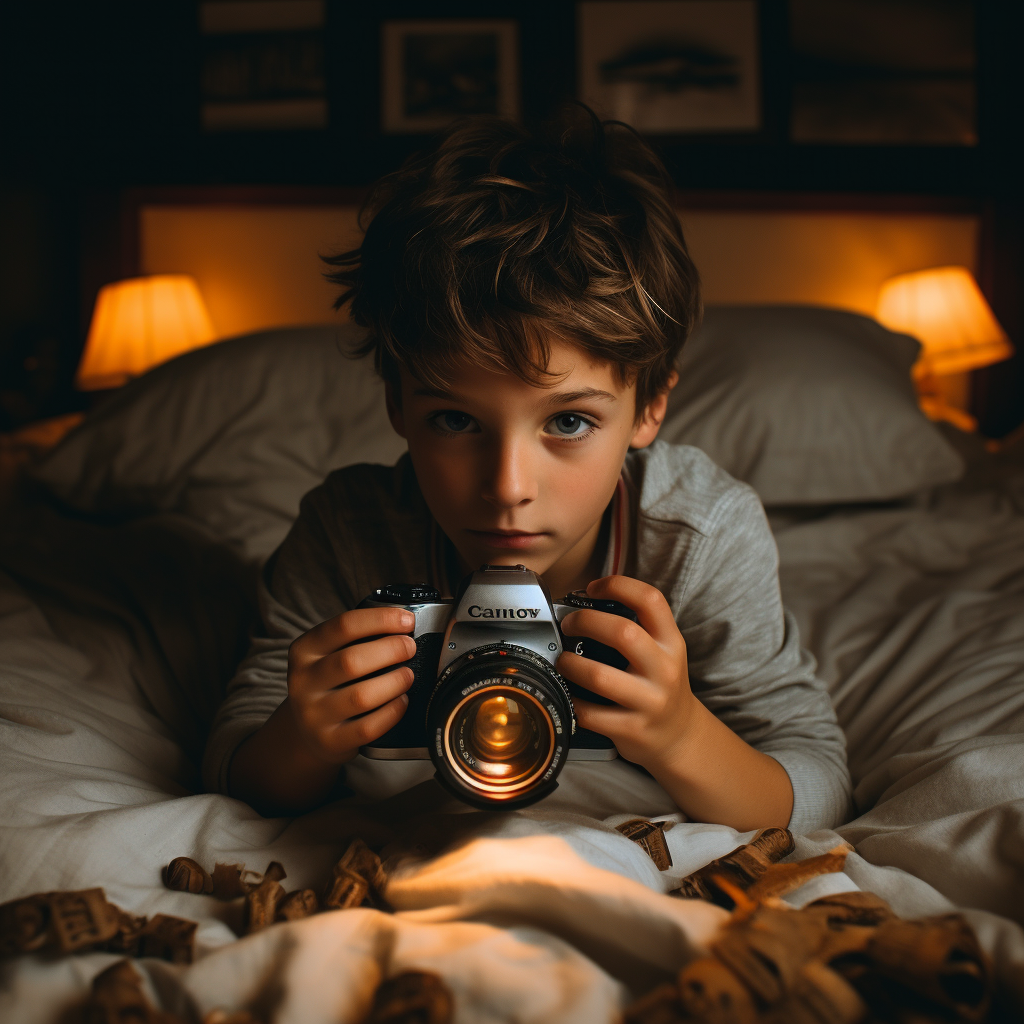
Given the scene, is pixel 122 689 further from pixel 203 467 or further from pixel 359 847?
pixel 203 467

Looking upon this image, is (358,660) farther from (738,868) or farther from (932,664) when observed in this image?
(932,664)

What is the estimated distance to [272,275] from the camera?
2.23 metres

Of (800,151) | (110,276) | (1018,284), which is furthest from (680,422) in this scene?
(110,276)

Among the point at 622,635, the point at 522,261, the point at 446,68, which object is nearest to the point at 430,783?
→ the point at 622,635

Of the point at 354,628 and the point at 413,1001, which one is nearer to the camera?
the point at 413,1001

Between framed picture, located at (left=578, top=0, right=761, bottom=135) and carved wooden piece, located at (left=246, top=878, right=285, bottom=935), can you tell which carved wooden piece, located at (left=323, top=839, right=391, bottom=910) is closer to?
carved wooden piece, located at (left=246, top=878, right=285, bottom=935)

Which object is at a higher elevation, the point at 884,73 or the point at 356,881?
the point at 884,73

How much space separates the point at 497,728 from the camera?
596 mm

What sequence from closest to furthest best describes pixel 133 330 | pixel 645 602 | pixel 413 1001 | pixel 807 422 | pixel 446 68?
1. pixel 413 1001
2. pixel 645 602
3. pixel 807 422
4. pixel 133 330
5. pixel 446 68

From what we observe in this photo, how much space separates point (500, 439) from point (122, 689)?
0.51 meters

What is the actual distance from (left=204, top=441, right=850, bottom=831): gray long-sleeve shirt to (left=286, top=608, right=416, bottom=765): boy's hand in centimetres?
14

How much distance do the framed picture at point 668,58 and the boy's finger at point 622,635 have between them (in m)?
1.86

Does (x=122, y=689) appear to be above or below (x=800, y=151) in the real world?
below

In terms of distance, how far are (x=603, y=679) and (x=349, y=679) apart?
0.18 meters
